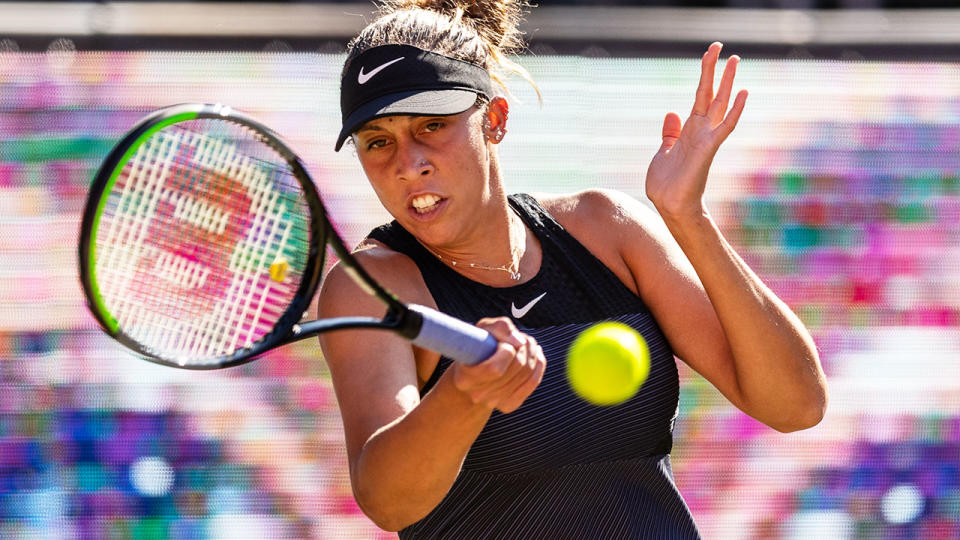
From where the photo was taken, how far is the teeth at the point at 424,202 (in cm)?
174

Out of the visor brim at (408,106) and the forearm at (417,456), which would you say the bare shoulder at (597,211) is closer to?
the visor brim at (408,106)

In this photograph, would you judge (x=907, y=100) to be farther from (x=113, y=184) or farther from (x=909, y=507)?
(x=113, y=184)

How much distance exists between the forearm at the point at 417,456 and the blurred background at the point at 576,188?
151 centimetres

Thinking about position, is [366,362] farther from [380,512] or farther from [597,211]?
[597,211]

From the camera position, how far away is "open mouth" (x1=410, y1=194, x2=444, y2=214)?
174cm

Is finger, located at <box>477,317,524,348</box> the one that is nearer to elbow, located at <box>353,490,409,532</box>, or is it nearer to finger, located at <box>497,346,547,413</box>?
finger, located at <box>497,346,547,413</box>

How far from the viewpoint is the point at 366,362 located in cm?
162

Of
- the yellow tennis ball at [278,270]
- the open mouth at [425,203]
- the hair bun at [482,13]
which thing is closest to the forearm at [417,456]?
the yellow tennis ball at [278,270]

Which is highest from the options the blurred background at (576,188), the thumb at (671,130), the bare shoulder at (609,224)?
the thumb at (671,130)

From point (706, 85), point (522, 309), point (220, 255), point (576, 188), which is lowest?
point (576, 188)

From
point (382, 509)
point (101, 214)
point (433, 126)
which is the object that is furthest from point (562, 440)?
point (101, 214)

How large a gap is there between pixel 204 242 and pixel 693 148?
29.3 inches

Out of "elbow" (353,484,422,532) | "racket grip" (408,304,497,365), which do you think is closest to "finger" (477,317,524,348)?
"racket grip" (408,304,497,365)

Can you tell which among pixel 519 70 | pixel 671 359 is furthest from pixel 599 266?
pixel 519 70
